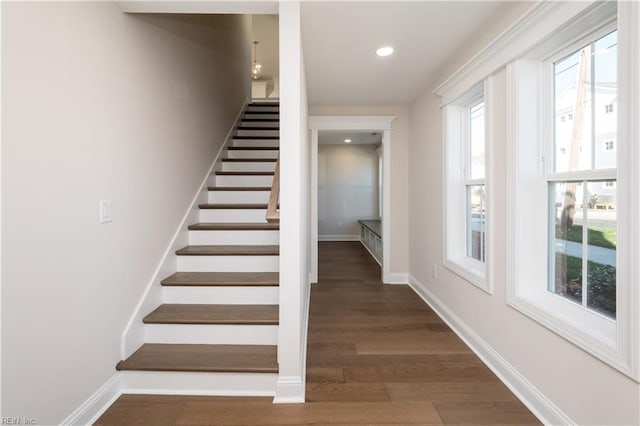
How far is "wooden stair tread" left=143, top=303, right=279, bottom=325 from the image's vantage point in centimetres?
194

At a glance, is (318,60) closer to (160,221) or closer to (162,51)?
(162,51)

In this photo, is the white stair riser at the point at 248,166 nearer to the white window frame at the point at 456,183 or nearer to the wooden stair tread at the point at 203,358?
the white window frame at the point at 456,183

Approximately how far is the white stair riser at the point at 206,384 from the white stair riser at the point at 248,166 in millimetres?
2441

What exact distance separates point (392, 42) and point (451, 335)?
243cm

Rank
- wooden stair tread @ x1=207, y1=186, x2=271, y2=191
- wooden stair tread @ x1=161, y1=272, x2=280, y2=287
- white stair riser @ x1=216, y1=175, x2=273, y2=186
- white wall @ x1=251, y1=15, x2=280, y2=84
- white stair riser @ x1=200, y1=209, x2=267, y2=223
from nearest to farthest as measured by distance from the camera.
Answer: wooden stair tread @ x1=161, y1=272, x2=280, y2=287, white stair riser @ x1=200, y1=209, x2=267, y2=223, wooden stair tread @ x1=207, y1=186, x2=271, y2=191, white stair riser @ x1=216, y1=175, x2=273, y2=186, white wall @ x1=251, y1=15, x2=280, y2=84

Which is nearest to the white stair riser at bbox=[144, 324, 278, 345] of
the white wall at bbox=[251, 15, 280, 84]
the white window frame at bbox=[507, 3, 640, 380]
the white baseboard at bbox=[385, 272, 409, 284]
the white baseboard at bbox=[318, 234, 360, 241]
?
the white window frame at bbox=[507, 3, 640, 380]

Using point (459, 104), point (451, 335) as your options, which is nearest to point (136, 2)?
point (459, 104)

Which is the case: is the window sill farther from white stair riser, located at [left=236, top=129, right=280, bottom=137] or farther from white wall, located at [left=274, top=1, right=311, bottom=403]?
white stair riser, located at [left=236, top=129, right=280, bottom=137]

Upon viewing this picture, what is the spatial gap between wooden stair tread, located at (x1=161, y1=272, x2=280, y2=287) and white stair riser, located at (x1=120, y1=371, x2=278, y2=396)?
1.96 feet

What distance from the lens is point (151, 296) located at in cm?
207

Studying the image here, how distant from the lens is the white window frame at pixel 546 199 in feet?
3.65

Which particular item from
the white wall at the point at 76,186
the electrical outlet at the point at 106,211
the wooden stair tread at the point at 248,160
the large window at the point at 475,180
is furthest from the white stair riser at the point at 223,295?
the wooden stair tread at the point at 248,160

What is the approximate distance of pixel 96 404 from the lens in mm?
1579

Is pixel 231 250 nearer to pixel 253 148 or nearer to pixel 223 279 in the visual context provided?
pixel 223 279
